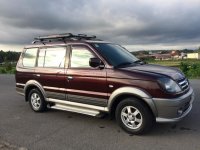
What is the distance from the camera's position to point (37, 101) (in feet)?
25.8

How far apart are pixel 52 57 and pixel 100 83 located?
184 cm

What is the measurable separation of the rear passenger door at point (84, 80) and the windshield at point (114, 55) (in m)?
0.22

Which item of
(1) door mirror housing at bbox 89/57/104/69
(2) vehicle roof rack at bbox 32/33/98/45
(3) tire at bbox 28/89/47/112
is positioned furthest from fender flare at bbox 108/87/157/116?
(3) tire at bbox 28/89/47/112

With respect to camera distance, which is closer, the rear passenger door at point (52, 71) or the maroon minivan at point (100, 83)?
the maroon minivan at point (100, 83)

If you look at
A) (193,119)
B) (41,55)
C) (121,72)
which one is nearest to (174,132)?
(193,119)

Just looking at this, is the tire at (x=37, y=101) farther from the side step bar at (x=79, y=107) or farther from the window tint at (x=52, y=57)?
the window tint at (x=52, y=57)

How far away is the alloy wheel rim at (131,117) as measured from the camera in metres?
5.62

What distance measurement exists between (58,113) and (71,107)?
1066 millimetres

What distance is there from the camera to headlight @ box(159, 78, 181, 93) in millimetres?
5312

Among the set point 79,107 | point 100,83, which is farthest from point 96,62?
point 79,107

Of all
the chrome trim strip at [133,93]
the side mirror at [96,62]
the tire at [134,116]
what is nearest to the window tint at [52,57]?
the side mirror at [96,62]

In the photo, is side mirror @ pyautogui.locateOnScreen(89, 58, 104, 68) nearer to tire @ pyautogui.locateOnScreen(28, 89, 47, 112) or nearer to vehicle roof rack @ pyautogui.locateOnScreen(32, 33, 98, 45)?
vehicle roof rack @ pyautogui.locateOnScreen(32, 33, 98, 45)

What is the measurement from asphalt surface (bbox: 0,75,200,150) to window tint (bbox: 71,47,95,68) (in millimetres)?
1358

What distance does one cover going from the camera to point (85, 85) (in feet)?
20.7
